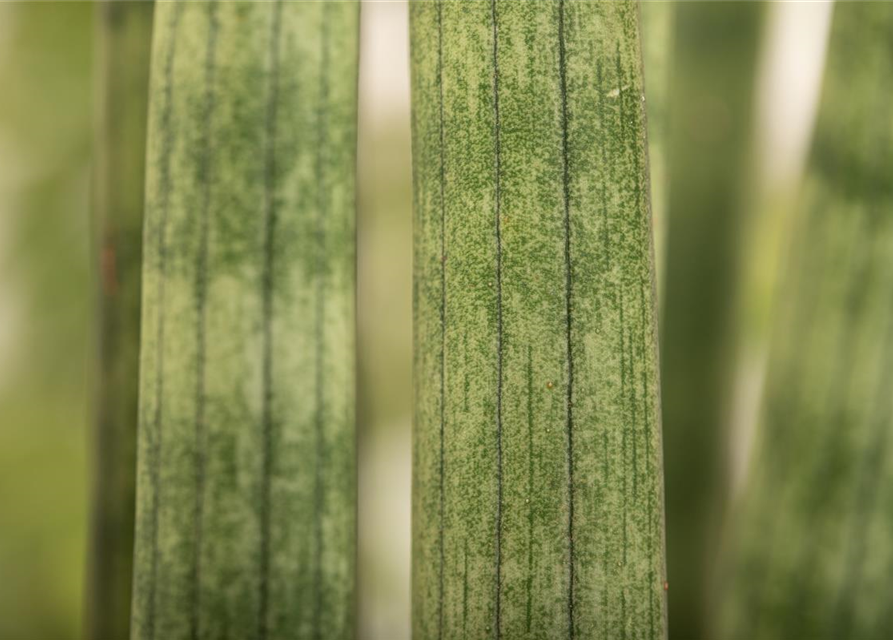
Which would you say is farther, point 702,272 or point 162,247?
point 702,272

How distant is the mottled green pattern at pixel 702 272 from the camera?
482mm

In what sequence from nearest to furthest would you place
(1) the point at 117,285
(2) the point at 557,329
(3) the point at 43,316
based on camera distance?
(2) the point at 557,329, (1) the point at 117,285, (3) the point at 43,316

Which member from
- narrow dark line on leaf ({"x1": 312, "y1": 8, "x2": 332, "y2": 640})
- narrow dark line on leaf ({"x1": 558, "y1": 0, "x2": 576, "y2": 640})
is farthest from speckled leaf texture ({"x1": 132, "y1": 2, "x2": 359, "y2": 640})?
narrow dark line on leaf ({"x1": 558, "y1": 0, "x2": 576, "y2": 640})

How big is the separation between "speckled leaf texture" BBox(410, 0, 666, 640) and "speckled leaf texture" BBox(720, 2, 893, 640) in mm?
142

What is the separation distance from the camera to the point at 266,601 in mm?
354

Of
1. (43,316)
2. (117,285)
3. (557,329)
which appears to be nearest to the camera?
(557,329)

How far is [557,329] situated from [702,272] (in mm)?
221

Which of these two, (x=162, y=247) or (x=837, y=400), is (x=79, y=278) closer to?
(x=162, y=247)

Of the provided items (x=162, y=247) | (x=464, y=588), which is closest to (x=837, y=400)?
(x=464, y=588)

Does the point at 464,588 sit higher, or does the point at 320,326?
the point at 320,326

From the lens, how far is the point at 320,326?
0.36m

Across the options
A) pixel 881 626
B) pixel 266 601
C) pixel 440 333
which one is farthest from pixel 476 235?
pixel 881 626

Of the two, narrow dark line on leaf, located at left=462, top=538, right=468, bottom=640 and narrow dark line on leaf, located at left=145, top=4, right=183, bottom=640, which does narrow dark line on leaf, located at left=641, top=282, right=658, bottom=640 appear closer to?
narrow dark line on leaf, located at left=462, top=538, right=468, bottom=640

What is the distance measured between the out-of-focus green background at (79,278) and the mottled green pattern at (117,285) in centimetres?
9
